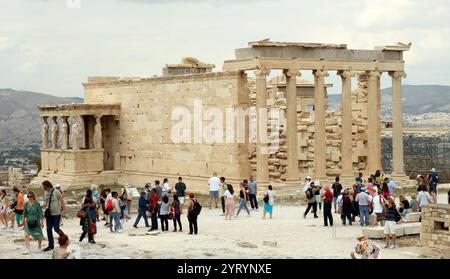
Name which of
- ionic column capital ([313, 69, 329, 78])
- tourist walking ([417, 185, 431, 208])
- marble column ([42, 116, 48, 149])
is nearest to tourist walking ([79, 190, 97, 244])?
tourist walking ([417, 185, 431, 208])

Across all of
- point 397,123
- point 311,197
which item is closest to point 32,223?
point 311,197

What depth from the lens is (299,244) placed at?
20.9 meters

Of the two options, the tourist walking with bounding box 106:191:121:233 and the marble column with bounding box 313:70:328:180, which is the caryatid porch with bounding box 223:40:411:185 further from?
the tourist walking with bounding box 106:191:121:233

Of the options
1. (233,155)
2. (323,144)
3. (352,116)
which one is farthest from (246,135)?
(352,116)

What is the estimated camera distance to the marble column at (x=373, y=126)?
118ft

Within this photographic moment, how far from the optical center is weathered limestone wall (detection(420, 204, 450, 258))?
1912 cm

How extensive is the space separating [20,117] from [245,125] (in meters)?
148

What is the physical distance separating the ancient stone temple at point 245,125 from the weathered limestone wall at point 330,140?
0.14 ft

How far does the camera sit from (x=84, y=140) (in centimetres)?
4431

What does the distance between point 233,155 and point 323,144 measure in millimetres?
3544

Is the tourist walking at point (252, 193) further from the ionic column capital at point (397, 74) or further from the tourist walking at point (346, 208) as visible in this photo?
the ionic column capital at point (397, 74)

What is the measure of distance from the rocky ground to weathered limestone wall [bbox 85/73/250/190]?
845 centimetres

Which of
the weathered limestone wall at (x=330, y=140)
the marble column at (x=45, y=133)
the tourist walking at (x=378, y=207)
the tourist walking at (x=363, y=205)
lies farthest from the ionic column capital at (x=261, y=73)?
the marble column at (x=45, y=133)
